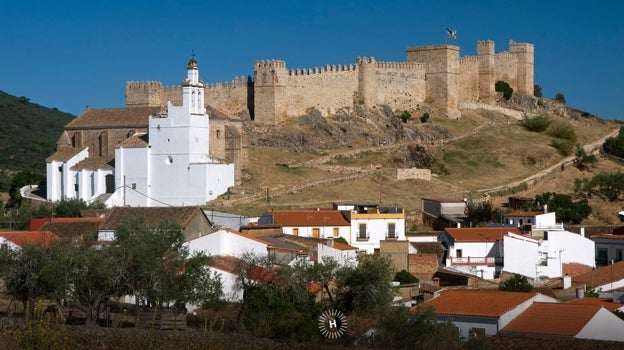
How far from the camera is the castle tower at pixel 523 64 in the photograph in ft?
252

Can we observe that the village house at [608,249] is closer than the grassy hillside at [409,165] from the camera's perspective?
Yes

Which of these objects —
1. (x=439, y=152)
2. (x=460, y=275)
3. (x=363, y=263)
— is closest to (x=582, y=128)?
(x=439, y=152)

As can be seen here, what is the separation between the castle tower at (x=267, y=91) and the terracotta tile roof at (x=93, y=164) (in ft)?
27.2

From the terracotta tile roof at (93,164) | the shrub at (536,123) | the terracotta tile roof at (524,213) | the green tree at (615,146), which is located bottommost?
the terracotta tile roof at (524,213)

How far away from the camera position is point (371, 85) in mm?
64000

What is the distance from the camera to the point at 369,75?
6400cm

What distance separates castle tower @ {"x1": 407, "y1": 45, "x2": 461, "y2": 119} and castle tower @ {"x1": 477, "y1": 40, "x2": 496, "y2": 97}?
13.4 ft

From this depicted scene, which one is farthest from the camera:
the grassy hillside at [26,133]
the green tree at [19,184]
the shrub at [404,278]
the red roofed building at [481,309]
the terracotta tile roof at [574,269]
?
the grassy hillside at [26,133]

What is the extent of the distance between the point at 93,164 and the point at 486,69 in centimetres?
2829

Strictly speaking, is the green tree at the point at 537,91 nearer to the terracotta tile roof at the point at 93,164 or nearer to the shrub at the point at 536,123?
the shrub at the point at 536,123

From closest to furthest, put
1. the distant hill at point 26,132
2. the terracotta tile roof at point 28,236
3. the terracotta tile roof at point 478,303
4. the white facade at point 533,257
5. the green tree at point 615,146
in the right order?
1. the terracotta tile roof at point 478,303
2. the terracotta tile roof at point 28,236
3. the white facade at point 533,257
4. the green tree at point 615,146
5. the distant hill at point 26,132

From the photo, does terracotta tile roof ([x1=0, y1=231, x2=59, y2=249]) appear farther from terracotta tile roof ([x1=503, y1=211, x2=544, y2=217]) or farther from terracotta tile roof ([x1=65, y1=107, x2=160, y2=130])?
terracotta tile roof ([x1=503, y1=211, x2=544, y2=217])

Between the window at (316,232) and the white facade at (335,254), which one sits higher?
the window at (316,232)

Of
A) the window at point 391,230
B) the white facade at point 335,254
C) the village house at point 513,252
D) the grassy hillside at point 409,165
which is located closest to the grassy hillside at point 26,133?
the grassy hillside at point 409,165
